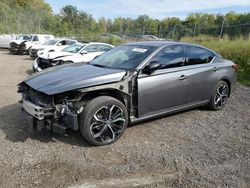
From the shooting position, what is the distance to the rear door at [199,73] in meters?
5.55

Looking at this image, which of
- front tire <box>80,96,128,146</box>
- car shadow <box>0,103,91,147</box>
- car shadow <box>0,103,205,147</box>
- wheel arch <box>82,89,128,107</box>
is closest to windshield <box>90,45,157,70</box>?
wheel arch <box>82,89,128,107</box>

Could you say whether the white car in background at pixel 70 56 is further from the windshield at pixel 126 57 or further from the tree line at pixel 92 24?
the tree line at pixel 92 24

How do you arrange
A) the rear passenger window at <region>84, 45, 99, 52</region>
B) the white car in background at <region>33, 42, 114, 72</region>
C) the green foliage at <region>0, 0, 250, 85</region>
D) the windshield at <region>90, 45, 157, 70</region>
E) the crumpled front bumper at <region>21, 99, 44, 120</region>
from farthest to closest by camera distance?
the rear passenger window at <region>84, 45, 99, 52</region>
the green foliage at <region>0, 0, 250, 85</region>
the white car in background at <region>33, 42, 114, 72</region>
the windshield at <region>90, 45, 157, 70</region>
the crumpled front bumper at <region>21, 99, 44, 120</region>

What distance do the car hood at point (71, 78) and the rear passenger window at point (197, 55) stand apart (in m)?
1.61

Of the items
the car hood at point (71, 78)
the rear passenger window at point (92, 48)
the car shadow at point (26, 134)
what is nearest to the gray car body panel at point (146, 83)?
the car hood at point (71, 78)

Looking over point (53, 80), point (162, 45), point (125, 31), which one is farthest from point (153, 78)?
point (125, 31)

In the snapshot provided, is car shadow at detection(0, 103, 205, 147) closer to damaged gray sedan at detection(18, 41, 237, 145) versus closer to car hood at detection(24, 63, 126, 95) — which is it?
damaged gray sedan at detection(18, 41, 237, 145)

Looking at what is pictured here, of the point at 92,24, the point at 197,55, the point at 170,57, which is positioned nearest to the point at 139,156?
the point at 170,57

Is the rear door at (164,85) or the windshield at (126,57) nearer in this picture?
the rear door at (164,85)

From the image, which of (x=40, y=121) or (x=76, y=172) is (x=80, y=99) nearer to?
(x=40, y=121)

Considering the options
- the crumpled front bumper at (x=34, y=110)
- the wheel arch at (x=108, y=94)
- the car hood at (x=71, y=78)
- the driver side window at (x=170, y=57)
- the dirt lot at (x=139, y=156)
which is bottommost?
the dirt lot at (x=139, y=156)

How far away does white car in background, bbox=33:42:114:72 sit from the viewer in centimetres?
1028

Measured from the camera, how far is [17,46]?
21.6 metres

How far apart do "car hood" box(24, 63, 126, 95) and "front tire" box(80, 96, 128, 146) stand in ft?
0.99
